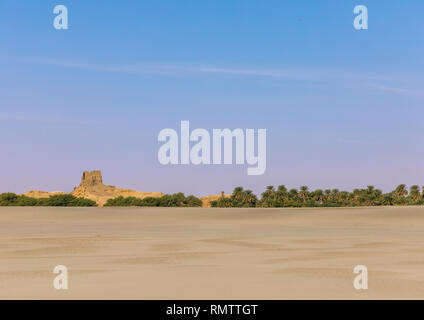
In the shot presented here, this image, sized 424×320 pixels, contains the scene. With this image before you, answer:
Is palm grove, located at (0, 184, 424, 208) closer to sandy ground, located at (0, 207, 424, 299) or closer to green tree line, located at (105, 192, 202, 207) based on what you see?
green tree line, located at (105, 192, 202, 207)

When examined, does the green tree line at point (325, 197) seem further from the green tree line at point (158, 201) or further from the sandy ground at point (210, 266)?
the sandy ground at point (210, 266)

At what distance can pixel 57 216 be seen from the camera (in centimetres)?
4466

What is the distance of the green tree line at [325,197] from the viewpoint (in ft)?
366

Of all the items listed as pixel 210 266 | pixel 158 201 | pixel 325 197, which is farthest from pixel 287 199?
pixel 210 266

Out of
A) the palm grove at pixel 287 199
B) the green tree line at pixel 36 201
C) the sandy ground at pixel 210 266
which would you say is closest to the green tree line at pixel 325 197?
the palm grove at pixel 287 199

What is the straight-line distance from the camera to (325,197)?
132 metres

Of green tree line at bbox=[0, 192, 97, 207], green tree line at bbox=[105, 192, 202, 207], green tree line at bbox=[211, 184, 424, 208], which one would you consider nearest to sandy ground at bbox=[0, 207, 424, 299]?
green tree line at bbox=[0, 192, 97, 207]

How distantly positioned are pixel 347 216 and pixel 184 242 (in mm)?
23654

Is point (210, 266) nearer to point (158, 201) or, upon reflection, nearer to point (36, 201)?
point (36, 201)

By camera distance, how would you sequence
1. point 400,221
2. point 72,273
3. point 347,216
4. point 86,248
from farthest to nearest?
1. point 347,216
2. point 400,221
3. point 86,248
4. point 72,273

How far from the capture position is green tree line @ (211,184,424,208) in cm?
11144
